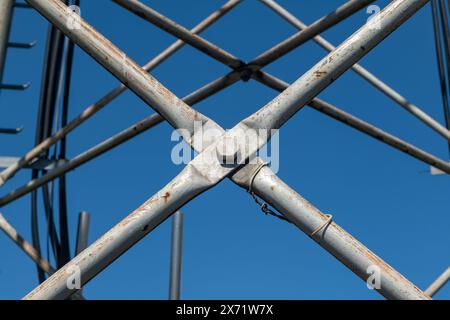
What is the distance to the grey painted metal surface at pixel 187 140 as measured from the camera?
2926 millimetres

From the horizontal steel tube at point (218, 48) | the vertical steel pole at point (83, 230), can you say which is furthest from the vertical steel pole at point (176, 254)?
the horizontal steel tube at point (218, 48)

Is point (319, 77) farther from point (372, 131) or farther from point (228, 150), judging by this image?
point (372, 131)

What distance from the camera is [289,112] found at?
3.14 m

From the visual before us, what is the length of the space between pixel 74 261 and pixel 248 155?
3.28ft

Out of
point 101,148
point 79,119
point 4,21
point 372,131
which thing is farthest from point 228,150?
point 79,119

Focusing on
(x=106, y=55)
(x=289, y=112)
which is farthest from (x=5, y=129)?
(x=289, y=112)

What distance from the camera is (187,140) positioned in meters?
3.17

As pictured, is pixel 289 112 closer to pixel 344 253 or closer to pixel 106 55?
pixel 344 253

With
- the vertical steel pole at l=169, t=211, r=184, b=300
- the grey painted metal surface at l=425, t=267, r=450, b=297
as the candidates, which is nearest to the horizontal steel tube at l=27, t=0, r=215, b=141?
the grey painted metal surface at l=425, t=267, r=450, b=297

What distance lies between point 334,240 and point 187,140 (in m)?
0.90

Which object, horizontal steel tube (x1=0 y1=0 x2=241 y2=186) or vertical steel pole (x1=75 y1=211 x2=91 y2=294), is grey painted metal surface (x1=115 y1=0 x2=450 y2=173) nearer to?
horizontal steel tube (x1=0 y1=0 x2=241 y2=186)

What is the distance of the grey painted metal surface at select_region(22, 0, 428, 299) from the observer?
9.60 ft
